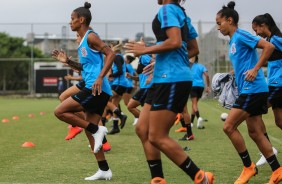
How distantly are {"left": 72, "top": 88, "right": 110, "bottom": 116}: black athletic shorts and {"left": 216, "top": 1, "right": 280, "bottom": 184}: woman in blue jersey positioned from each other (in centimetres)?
167

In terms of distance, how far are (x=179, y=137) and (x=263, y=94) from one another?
238 inches

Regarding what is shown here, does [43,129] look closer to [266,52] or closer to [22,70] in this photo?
[266,52]

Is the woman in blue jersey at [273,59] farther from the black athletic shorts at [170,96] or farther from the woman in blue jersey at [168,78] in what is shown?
the black athletic shorts at [170,96]

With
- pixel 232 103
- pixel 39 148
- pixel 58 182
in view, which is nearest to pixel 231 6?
pixel 232 103

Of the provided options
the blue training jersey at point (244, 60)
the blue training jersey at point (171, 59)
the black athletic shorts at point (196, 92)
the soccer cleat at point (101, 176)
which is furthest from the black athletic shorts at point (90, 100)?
the black athletic shorts at point (196, 92)

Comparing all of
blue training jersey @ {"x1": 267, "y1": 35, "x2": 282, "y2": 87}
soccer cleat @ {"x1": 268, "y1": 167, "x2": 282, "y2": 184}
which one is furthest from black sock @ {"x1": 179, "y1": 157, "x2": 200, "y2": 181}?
blue training jersey @ {"x1": 267, "y1": 35, "x2": 282, "y2": 87}

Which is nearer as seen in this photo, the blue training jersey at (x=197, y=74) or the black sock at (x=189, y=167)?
the black sock at (x=189, y=167)

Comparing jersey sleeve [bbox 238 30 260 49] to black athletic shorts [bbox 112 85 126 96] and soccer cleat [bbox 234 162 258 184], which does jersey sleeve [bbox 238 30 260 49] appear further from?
black athletic shorts [bbox 112 85 126 96]

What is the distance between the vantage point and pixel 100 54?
24.7 ft

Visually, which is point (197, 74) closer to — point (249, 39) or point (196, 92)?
point (196, 92)

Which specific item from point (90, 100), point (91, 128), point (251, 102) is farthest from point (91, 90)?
point (251, 102)

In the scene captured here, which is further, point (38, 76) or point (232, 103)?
point (38, 76)

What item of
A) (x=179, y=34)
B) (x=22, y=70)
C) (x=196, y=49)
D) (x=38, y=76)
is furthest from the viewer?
(x=22, y=70)

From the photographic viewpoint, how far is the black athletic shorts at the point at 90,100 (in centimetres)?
727
